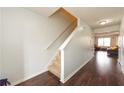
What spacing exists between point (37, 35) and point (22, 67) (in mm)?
1221

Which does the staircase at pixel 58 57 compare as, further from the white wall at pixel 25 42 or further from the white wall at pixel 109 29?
the white wall at pixel 109 29

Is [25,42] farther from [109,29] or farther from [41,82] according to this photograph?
[109,29]

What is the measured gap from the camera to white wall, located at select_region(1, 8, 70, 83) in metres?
2.86

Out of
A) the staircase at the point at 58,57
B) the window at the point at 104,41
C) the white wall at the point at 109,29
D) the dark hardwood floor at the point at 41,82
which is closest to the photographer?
the dark hardwood floor at the point at 41,82

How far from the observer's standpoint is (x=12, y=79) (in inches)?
118

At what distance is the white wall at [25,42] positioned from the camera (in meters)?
2.86

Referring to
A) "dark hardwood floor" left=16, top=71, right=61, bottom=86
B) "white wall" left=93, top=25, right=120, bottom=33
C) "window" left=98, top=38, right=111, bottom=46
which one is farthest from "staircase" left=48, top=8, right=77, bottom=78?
"window" left=98, top=38, right=111, bottom=46

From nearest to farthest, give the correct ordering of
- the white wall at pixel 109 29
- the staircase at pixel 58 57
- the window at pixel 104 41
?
the staircase at pixel 58 57, the white wall at pixel 109 29, the window at pixel 104 41

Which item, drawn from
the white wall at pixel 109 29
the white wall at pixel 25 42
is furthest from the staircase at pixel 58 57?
the white wall at pixel 109 29

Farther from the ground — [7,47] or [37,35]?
[37,35]

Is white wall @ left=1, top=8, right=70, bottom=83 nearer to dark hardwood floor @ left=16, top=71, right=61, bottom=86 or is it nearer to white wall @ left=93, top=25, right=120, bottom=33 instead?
dark hardwood floor @ left=16, top=71, right=61, bottom=86
